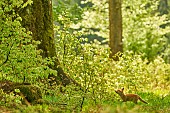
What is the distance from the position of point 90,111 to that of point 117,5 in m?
13.7

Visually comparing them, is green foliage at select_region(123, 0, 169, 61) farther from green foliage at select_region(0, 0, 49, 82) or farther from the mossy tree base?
green foliage at select_region(0, 0, 49, 82)

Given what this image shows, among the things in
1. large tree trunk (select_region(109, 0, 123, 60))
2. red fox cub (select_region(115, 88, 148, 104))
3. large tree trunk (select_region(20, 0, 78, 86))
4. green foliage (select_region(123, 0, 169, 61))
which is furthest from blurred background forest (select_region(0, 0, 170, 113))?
green foliage (select_region(123, 0, 169, 61))

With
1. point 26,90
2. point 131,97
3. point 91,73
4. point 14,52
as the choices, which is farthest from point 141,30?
point 14,52

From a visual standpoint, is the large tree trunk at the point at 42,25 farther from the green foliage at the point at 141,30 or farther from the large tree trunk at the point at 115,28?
the green foliage at the point at 141,30

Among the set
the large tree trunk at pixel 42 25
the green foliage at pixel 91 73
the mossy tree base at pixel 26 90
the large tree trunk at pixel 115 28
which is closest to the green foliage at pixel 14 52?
the mossy tree base at pixel 26 90

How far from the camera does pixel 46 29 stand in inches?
404

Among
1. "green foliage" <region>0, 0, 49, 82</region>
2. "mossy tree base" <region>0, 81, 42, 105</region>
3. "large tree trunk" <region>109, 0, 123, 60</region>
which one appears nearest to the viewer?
"green foliage" <region>0, 0, 49, 82</region>

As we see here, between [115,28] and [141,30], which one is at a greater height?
[115,28]

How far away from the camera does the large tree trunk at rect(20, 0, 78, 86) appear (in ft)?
32.1

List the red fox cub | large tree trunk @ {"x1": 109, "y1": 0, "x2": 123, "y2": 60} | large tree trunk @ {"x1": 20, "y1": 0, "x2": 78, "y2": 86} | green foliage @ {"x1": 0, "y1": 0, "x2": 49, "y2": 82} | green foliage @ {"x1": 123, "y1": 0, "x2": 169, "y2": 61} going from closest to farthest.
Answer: green foliage @ {"x1": 0, "y1": 0, "x2": 49, "y2": 82} → the red fox cub → large tree trunk @ {"x1": 20, "y1": 0, "x2": 78, "y2": 86} → large tree trunk @ {"x1": 109, "y1": 0, "x2": 123, "y2": 60} → green foliage @ {"x1": 123, "y1": 0, "x2": 169, "y2": 61}

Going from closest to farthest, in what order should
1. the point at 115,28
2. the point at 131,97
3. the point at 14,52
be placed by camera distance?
the point at 14,52 < the point at 131,97 < the point at 115,28

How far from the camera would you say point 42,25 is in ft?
33.3

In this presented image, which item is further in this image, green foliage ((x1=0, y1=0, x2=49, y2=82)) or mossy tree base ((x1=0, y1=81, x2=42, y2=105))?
mossy tree base ((x1=0, y1=81, x2=42, y2=105))

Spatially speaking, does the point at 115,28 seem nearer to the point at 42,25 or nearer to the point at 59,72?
the point at 59,72
